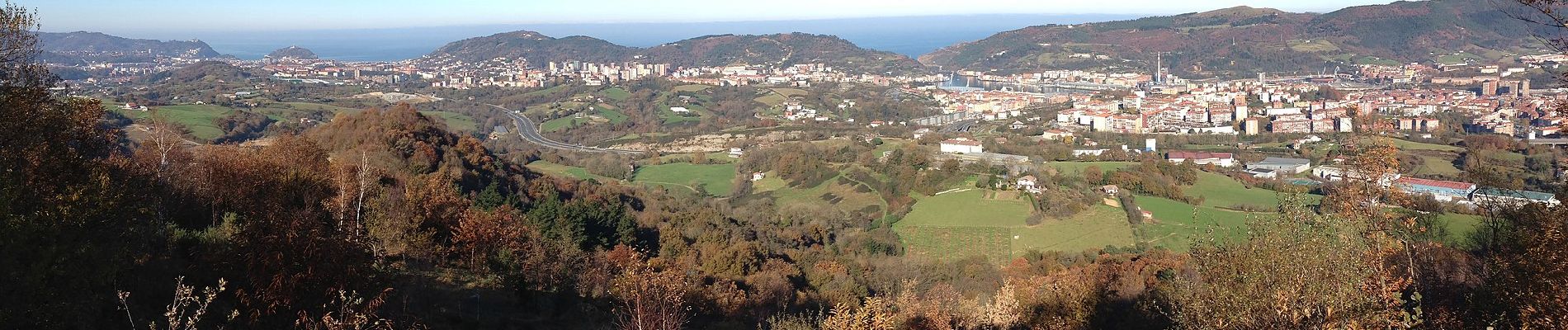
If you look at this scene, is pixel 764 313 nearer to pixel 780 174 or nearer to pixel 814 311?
pixel 814 311

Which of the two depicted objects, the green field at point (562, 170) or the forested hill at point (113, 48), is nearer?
the green field at point (562, 170)

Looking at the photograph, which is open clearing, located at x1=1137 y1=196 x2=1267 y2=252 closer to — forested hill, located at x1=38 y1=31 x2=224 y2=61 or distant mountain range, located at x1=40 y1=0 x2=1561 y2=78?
distant mountain range, located at x1=40 y1=0 x2=1561 y2=78

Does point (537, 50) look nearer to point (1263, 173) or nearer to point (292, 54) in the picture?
point (292, 54)

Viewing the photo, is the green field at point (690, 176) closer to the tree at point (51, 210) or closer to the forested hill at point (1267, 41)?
the tree at point (51, 210)

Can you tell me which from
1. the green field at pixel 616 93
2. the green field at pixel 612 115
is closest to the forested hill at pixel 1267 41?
the green field at pixel 616 93

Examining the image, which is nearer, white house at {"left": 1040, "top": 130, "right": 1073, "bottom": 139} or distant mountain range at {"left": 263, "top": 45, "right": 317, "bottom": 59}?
white house at {"left": 1040, "top": 130, "right": 1073, "bottom": 139}

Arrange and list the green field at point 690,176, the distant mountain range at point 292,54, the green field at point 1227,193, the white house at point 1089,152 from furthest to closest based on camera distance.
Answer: the distant mountain range at point 292,54 → the white house at point 1089,152 → the green field at point 690,176 → the green field at point 1227,193

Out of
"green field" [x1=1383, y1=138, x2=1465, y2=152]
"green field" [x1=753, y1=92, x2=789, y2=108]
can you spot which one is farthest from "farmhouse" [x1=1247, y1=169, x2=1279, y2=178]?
"green field" [x1=753, y1=92, x2=789, y2=108]
